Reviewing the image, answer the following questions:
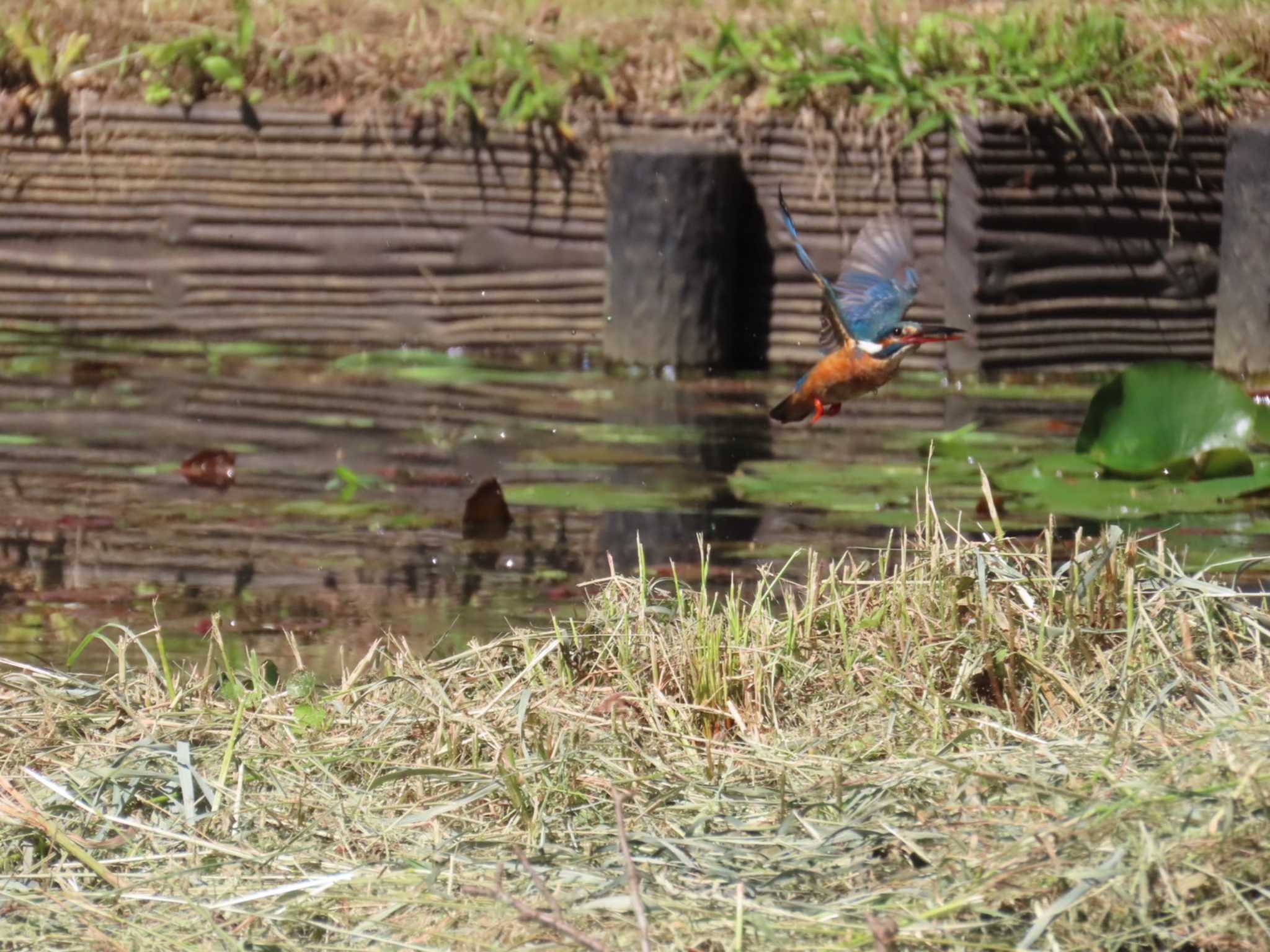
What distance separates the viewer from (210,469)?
435 cm

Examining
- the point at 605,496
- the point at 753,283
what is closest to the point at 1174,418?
the point at 605,496

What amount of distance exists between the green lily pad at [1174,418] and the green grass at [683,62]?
1301mm

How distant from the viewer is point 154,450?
4609mm

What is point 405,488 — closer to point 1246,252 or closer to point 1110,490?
point 1110,490

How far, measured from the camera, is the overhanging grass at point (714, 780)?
66.4 inches

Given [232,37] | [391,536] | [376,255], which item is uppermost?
[232,37]

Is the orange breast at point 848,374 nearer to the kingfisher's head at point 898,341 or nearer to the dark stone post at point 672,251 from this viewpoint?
the kingfisher's head at point 898,341

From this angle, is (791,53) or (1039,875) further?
(791,53)

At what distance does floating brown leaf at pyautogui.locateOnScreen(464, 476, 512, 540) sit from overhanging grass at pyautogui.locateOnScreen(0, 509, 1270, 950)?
112 centimetres

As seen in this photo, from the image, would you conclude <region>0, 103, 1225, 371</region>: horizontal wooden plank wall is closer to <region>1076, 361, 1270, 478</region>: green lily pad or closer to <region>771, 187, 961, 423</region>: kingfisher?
<region>1076, 361, 1270, 478</region>: green lily pad

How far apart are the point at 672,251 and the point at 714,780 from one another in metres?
3.35

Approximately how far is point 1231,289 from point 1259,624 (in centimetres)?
315

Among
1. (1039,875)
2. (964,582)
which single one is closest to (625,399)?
(964,582)

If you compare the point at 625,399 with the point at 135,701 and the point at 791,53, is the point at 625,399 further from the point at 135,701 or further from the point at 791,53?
the point at 135,701
